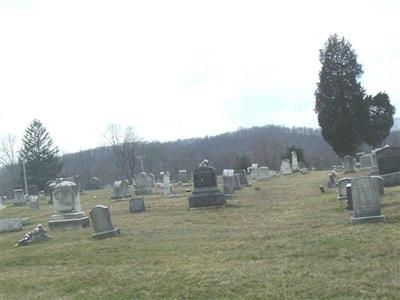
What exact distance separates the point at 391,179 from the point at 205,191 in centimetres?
691

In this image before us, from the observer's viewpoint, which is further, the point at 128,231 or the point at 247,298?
the point at 128,231

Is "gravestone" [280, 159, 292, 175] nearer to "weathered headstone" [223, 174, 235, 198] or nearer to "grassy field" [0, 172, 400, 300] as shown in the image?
"weathered headstone" [223, 174, 235, 198]

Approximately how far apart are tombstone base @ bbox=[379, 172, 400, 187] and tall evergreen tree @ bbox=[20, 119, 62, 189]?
46547 millimetres

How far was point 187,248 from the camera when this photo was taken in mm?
11414

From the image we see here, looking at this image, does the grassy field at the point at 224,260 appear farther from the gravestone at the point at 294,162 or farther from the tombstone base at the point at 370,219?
the gravestone at the point at 294,162

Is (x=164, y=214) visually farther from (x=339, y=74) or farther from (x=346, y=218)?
(x=339, y=74)

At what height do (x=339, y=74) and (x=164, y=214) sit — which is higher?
(x=339, y=74)

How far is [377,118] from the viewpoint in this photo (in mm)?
36750

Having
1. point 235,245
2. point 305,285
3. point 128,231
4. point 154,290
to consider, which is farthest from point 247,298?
point 128,231

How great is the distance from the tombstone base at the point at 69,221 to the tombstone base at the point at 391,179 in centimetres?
1063

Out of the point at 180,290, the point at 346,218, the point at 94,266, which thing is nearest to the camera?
the point at 180,290

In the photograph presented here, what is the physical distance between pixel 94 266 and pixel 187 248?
2.02 m

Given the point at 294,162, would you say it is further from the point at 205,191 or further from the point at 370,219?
the point at 370,219

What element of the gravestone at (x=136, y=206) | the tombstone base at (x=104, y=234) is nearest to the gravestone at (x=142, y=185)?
the gravestone at (x=136, y=206)
